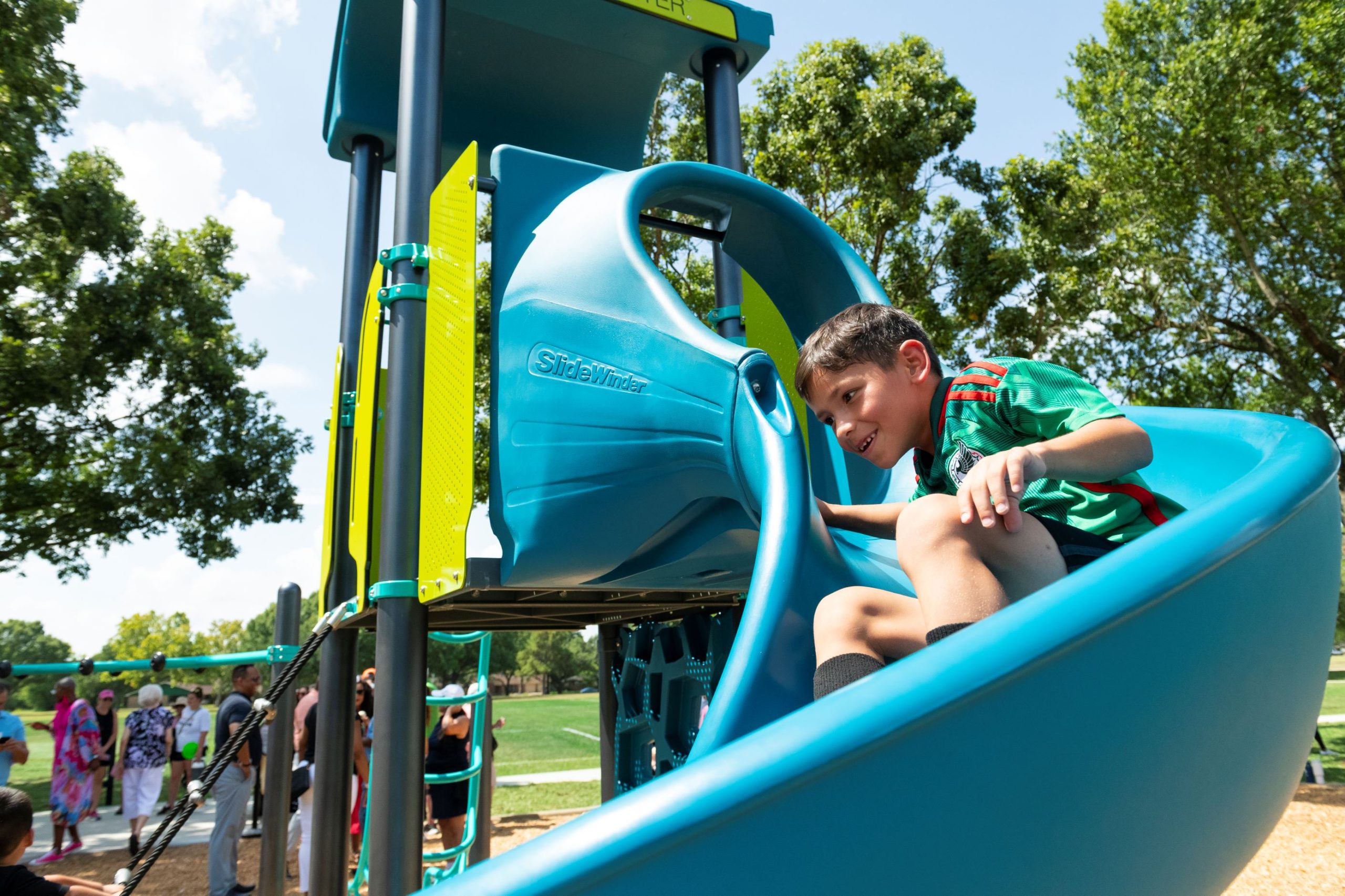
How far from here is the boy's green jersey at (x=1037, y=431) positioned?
1.53 m

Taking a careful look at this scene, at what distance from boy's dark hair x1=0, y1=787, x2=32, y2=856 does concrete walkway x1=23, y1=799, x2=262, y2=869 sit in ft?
18.4

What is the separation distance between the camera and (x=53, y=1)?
34.0 ft

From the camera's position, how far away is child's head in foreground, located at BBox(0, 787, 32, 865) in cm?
274

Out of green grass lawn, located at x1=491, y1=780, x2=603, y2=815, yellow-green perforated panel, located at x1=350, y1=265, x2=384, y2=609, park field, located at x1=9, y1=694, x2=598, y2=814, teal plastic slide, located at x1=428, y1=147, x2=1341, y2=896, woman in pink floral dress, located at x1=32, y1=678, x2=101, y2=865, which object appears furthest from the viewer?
park field, located at x1=9, y1=694, x2=598, y2=814

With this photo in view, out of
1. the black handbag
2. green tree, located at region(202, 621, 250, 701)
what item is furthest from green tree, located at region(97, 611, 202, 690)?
the black handbag

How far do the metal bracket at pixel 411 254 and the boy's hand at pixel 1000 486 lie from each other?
7.24 ft

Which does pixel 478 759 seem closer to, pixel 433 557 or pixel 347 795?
pixel 347 795

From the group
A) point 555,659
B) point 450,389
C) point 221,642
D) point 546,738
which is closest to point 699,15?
point 450,389

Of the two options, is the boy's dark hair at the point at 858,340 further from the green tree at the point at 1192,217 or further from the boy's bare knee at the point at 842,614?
the green tree at the point at 1192,217

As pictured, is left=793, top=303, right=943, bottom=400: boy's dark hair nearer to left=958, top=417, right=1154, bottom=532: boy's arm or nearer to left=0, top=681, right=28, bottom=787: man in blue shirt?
left=958, top=417, right=1154, bottom=532: boy's arm

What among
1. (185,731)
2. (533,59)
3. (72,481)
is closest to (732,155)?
(533,59)

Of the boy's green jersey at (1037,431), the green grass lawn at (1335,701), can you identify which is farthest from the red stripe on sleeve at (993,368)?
the green grass lawn at (1335,701)

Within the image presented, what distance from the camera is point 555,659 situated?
65750 mm

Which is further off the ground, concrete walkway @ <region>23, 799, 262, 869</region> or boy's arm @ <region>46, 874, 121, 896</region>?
boy's arm @ <region>46, 874, 121, 896</region>
